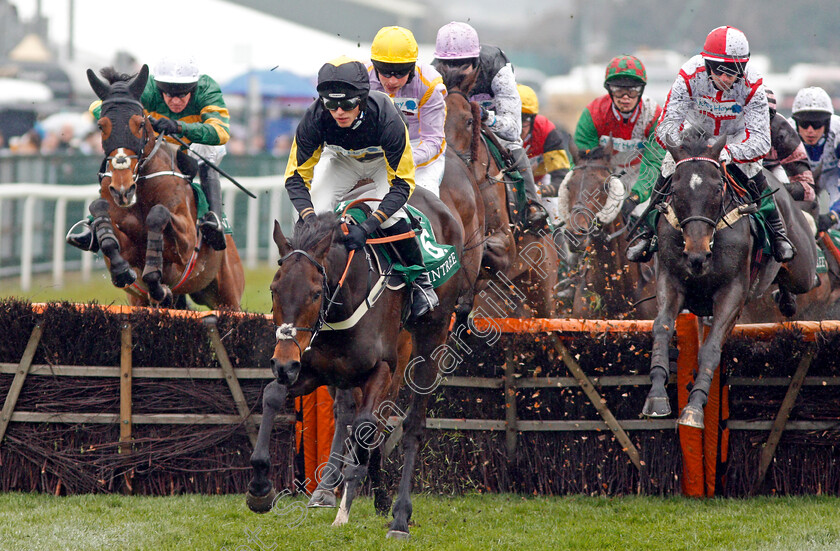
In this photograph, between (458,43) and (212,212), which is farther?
(212,212)

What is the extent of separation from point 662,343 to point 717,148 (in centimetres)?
116

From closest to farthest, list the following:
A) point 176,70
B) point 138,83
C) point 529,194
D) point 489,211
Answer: point 138,83 → point 489,211 → point 176,70 → point 529,194

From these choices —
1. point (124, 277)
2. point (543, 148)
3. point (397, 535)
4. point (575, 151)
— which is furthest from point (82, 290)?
point (397, 535)

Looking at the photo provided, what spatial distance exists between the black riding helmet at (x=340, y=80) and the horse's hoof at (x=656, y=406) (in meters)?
2.23

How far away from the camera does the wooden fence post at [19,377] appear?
6316 mm

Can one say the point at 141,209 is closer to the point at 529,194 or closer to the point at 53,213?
the point at 529,194

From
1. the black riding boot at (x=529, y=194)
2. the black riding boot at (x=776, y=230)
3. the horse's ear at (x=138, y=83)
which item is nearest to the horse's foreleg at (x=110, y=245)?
the horse's ear at (x=138, y=83)

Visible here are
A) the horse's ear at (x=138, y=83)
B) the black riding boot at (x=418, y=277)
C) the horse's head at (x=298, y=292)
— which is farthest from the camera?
the horse's ear at (x=138, y=83)

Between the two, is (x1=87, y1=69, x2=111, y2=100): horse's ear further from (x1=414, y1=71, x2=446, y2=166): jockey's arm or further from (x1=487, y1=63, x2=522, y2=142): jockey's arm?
(x1=487, y1=63, x2=522, y2=142): jockey's arm

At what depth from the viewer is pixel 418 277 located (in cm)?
582

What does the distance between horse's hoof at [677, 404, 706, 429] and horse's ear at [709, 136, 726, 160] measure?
4.76 feet

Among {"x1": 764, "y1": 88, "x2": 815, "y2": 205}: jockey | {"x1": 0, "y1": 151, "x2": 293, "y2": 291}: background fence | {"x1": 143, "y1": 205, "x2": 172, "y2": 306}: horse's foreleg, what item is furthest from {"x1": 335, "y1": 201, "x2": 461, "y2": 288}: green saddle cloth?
{"x1": 0, "y1": 151, "x2": 293, "y2": 291}: background fence

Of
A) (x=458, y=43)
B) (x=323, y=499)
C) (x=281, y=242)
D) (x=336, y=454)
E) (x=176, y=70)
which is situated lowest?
(x=323, y=499)

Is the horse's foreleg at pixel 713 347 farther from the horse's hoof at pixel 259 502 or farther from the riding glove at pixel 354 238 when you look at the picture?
the horse's hoof at pixel 259 502
